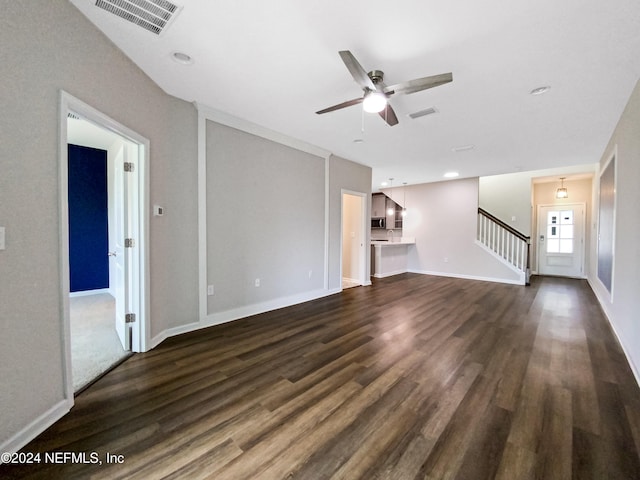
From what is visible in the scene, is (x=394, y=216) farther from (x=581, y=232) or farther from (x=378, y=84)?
(x=378, y=84)

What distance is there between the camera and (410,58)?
2.24 m

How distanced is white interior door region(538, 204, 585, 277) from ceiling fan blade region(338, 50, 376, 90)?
8.51 metres

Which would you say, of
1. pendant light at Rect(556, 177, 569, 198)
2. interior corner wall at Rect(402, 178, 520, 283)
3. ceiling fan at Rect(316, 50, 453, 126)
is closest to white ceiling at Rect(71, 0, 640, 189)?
ceiling fan at Rect(316, 50, 453, 126)

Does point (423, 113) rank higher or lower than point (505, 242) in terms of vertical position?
higher

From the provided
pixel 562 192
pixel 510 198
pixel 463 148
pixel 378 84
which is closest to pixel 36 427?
pixel 378 84

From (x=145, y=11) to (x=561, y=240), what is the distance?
10171mm

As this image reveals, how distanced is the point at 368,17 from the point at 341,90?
0.95 m

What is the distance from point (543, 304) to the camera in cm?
462

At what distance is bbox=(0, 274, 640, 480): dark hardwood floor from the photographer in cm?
139

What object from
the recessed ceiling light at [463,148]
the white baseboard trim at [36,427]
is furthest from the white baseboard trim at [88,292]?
the recessed ceiling light at [463,148]

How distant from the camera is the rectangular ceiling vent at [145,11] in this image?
174cm

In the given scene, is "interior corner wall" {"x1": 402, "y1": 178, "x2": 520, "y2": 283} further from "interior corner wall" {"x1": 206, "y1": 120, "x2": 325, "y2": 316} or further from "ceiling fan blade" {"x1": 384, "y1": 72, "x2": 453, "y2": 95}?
"ceiling fan blade" {"x1": 384, "y1": 72, "x2": 453, "y2": 95}

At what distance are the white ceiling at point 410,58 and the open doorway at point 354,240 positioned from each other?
7.95 feet

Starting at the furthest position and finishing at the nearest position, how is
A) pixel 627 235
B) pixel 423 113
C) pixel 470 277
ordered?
pixel 470 277 → pixel 423 113 → pixel 627 235
